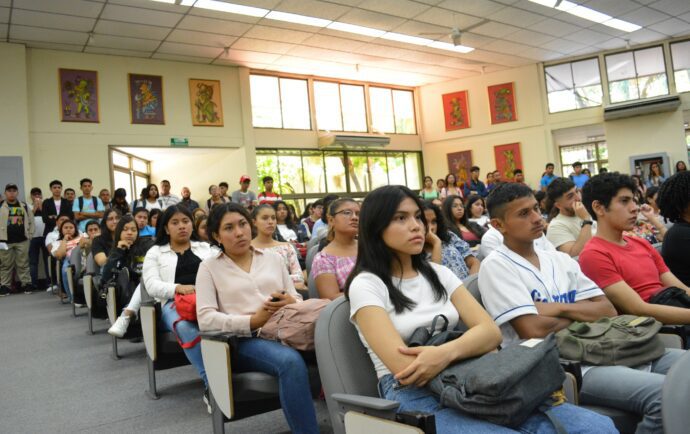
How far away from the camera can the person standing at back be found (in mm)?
9016

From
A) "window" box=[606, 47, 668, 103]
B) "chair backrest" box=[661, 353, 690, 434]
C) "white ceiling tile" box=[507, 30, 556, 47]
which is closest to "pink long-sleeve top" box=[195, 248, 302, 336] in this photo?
"chair backrest" box=[661, 353, 690, 434]

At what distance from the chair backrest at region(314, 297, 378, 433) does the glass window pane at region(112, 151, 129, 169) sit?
36.5ft

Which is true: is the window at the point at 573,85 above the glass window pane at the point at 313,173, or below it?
above

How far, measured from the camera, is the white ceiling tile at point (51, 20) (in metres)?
8.60

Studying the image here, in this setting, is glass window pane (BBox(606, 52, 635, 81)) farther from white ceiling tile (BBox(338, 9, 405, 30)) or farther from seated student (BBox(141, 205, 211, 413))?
seated student (BBox(141, 205, 211, 413))

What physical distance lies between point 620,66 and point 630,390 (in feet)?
47.9

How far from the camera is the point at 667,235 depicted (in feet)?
8.96

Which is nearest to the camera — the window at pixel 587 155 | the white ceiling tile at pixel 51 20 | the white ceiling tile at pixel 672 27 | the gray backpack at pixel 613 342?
the gray backpack at pixel 613 342

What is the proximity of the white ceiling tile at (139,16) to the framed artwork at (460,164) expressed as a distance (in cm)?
909

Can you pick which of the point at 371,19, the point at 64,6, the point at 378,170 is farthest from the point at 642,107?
the point at 64,6

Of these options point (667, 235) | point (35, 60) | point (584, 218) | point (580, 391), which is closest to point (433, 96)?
point (35, 60)

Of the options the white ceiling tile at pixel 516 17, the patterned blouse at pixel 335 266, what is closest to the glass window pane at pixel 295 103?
the white ceiling tile at pixel 516 17

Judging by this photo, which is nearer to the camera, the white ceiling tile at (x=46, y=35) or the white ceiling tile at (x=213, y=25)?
the white ceiling tile at (x=46, y=35)

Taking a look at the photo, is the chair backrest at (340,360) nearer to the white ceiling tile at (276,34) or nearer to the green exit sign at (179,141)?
the white ceiling tile at (276,34)
